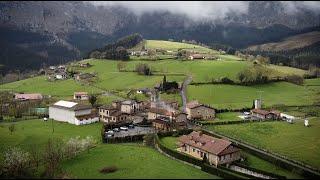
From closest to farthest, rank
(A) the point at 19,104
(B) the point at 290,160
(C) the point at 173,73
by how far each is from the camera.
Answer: (B) the point at 290,160, (A) the point at 19,104, (C) the point at 173,73

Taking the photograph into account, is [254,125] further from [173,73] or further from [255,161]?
[173,73]

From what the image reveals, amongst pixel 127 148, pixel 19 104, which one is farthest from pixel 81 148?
pixel 19 104

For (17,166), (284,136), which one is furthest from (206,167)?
(17,166)

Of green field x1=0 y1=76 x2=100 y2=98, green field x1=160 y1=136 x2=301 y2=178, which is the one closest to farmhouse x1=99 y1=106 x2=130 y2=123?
green field x1=160 y1=136 x2=301 y2=178

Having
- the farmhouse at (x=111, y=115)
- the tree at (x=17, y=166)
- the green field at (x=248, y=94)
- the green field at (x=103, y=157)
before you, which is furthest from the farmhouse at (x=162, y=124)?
the tree at (x=17, y=166)

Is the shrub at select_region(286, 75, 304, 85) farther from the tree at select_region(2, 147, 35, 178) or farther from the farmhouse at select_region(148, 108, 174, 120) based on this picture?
the tree at select_region(2, 147, 35, 178)

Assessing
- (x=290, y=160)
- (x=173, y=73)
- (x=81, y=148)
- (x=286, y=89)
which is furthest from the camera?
(x=173, y=73)
